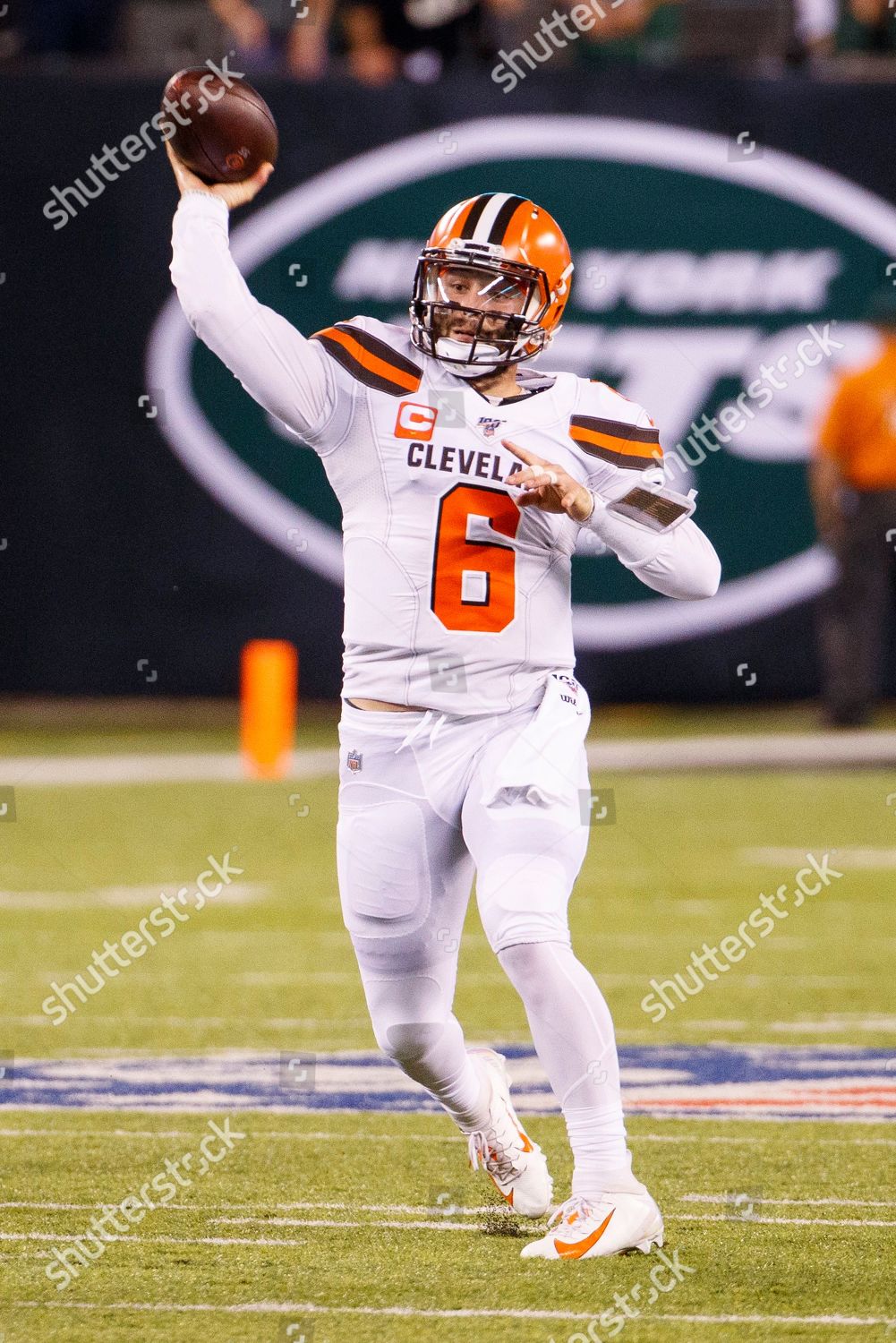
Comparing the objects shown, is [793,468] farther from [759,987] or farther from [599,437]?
[599,437]

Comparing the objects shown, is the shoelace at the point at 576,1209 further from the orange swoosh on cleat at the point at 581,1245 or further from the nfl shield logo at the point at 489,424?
the nfl shield logo at the point at 489,424

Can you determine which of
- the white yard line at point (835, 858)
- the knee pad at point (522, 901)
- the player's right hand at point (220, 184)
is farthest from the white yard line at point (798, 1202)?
the white yard line at point (835, 858)

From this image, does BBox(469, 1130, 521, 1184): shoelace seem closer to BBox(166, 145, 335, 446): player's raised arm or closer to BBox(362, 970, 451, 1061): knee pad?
BBox(362, 970, 451, 1061): knee pad

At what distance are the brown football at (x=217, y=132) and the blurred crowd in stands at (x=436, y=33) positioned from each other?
9.49 m

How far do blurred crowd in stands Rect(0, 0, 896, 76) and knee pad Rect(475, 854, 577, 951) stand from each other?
10219 mm

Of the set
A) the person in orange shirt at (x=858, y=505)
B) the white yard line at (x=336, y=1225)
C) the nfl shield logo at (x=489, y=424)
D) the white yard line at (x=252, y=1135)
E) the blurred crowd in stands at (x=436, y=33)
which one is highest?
the blurred crowd in stands at (x=436, y=33)

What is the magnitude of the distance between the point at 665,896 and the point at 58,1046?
3.16m

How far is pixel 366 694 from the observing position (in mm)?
4461

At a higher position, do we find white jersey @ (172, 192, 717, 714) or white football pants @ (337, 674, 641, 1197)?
white jersey @ (172, 192, 717, 714)

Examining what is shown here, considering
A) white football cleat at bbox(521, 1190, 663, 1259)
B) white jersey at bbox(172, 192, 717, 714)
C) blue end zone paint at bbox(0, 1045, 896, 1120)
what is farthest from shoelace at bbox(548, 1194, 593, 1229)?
blue end zone paint at bbox(0, 1045, 896, 1120)

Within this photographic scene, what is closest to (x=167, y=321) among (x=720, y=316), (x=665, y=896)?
(x=720, y=316)

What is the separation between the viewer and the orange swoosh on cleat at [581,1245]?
413 cm

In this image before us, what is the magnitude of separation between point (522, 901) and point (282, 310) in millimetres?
10078

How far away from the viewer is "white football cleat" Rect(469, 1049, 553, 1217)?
4578mm
